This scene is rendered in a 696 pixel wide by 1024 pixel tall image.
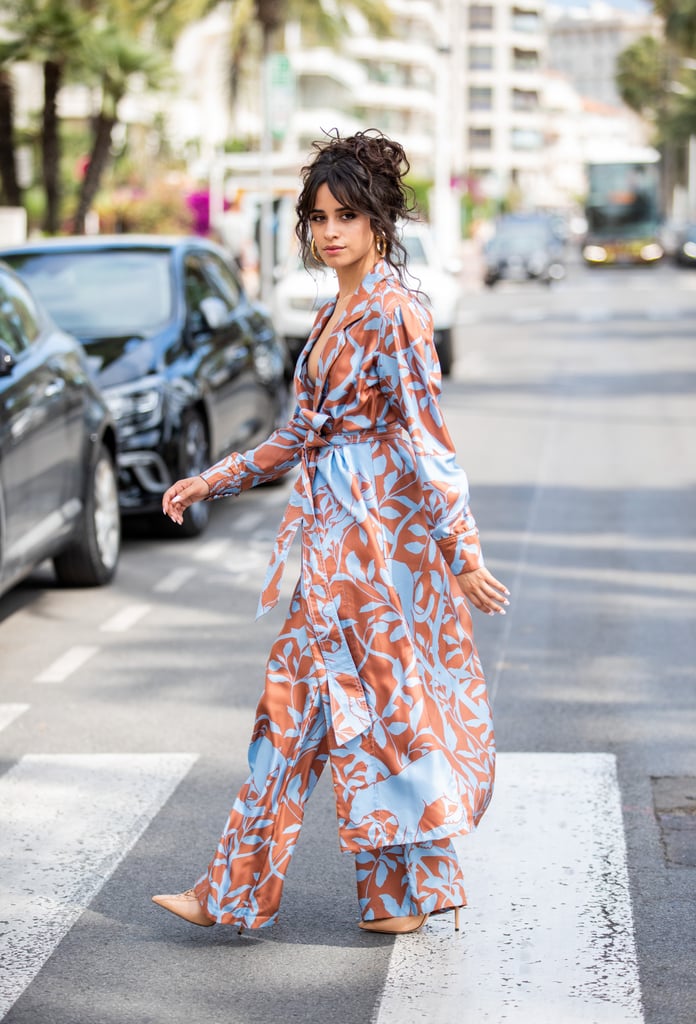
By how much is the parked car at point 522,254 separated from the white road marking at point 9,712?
4173 cm

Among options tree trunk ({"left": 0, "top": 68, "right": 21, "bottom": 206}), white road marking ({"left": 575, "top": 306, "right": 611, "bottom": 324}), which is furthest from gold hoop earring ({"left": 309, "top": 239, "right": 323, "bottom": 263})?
white road marking ({"left": 575, "top": 306, "right": 611, "bottom": 324})

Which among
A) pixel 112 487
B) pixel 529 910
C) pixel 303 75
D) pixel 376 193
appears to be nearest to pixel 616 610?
pixel 112 487

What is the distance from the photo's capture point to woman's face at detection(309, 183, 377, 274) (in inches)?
159

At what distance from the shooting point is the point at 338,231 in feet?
13.3

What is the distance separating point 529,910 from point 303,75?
283 ft

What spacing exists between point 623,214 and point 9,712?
56713mm

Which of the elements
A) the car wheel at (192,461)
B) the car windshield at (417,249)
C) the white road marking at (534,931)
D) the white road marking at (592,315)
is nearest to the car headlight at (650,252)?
the white road marking at (592,315)

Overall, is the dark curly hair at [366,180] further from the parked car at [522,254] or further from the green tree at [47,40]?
the parked car at [522,254]

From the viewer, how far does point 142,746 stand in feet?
19.7

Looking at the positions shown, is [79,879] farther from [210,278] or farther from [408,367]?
[210,278]

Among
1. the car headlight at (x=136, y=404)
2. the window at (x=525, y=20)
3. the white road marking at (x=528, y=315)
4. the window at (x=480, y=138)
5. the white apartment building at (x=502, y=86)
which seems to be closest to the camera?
the car headlight at (x=136, y=404)

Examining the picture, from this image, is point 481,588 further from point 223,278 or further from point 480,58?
point 480,58

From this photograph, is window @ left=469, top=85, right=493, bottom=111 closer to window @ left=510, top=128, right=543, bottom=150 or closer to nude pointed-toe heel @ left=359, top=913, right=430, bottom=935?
window @ left=510, top=128, right=543, bottom=150

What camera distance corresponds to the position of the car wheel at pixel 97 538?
8.59m
